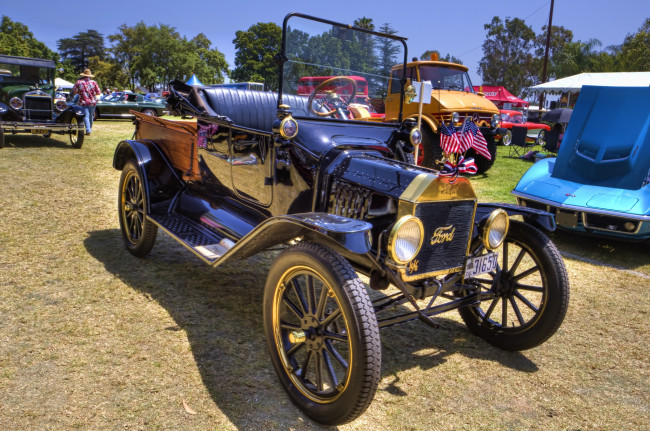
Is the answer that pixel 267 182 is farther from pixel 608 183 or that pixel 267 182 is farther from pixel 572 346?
pixel 608 183

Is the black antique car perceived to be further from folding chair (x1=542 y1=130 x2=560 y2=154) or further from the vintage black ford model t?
folding chair (x1=542 y1=130 x2=560 y2=154)

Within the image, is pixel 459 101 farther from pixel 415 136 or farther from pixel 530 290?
pixel 530 290

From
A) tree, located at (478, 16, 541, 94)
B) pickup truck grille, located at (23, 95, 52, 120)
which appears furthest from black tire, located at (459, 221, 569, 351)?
tree, located at (478, 16, 541, 94)

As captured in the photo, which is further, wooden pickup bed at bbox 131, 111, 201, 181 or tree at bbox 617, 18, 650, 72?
tree at bbox 617, 18, 650, 72

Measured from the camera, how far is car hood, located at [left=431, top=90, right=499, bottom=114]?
30.3 ft

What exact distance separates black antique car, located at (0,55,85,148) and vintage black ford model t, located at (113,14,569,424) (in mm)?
7901

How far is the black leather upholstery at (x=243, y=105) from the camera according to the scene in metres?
4.18

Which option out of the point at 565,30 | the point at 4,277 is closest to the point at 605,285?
the point at 4,277

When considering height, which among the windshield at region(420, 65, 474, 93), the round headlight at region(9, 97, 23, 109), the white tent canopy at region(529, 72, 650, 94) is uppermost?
the white tent canopy at region(529, 72, 650, 94)

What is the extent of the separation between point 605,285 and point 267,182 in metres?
3.23

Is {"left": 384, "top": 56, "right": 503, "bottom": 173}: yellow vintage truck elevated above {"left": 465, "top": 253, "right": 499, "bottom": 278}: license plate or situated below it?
above

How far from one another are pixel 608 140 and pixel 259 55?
4.30m

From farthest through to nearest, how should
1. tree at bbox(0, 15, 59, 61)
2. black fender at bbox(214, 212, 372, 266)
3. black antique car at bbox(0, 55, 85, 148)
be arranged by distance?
1. tree at bbox(0, 15, 59, 61)
2. black antique car at bbox(0, 55, 85, 148)
3. black fender at bbox(214, 212, 372, 266)

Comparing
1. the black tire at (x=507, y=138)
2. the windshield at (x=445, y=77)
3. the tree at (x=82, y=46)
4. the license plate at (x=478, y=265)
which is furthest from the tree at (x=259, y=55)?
the tree at (x=82, y=46)
